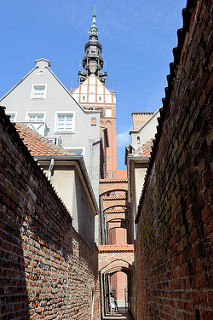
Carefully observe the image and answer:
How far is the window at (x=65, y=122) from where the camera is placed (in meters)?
17.7

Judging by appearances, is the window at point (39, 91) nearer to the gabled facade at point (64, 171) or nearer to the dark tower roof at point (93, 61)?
the gabled facade at point (64, 171)

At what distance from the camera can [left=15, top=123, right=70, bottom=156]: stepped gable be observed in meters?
8.60

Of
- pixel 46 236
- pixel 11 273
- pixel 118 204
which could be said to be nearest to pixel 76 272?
pixel 46 236

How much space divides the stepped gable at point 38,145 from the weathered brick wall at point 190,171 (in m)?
6.03

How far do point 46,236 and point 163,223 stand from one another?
2.39 metres

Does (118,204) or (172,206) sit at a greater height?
(118,204)

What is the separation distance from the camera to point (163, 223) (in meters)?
3.35

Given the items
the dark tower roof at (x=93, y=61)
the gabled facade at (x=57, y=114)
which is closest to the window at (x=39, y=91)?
the gabled facade at (x=57, y=114)

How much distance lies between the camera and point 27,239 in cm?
386

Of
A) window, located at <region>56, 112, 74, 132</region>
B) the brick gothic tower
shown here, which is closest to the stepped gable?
window, located at <region>56, 112, 74, 132</region>

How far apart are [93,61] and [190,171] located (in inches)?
2197

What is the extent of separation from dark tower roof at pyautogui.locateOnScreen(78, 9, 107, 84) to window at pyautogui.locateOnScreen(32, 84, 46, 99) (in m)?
34.3

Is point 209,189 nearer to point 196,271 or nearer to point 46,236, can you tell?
point 196,271

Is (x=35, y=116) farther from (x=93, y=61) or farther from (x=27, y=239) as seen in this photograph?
(x=93, y=61)
